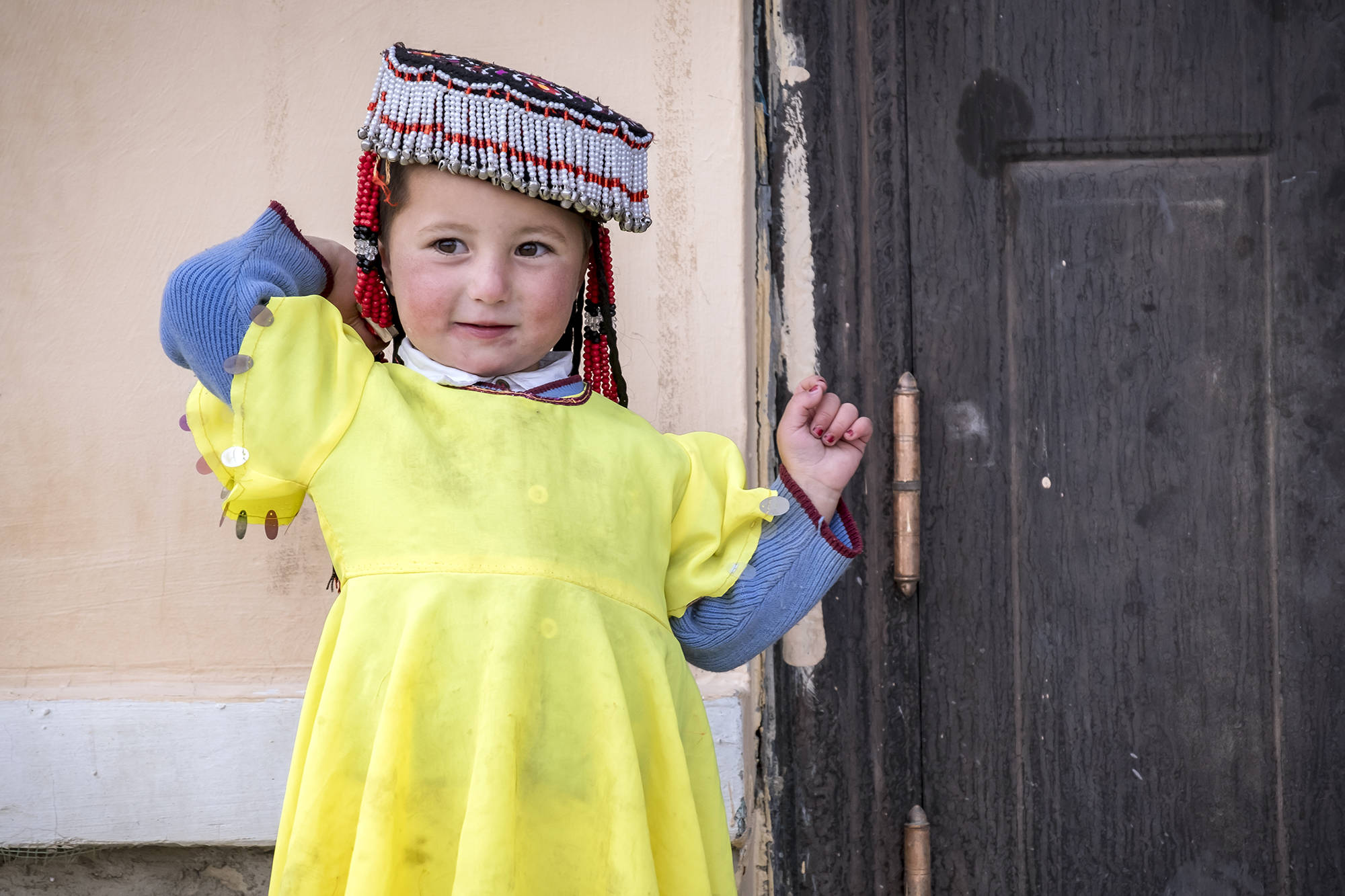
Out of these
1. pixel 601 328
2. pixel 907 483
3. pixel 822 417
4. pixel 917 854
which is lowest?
pixel 917 854

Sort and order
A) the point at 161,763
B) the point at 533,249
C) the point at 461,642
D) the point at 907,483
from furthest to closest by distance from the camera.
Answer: the point at 907,483, the point at 161,763, the point at 533,249, the point at 461,642

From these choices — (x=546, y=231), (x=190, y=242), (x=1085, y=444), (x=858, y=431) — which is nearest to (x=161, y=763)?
(x=190, y=242)

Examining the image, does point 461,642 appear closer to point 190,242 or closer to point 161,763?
point 161,763

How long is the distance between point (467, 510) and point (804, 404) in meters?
0.39

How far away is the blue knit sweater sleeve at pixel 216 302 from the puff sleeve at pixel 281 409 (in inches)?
0.7

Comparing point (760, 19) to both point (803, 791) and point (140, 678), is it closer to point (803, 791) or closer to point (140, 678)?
point (803, 791)

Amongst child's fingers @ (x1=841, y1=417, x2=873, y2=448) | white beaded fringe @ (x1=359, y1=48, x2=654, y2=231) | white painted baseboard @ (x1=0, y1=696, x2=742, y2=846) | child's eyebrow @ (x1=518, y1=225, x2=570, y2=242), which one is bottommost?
white painted baseboard @ (x1=0, y1=696, x2=742, y2=846)

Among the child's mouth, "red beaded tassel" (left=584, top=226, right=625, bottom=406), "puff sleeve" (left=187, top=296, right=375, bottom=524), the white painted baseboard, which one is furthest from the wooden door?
"puff sleeve" (left=187, top=296, right=375, bottom=524)

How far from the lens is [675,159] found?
1.53 meters

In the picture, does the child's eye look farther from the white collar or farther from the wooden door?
the wooden door

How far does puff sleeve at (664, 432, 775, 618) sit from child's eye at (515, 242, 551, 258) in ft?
0.88

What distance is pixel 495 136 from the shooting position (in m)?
1.01

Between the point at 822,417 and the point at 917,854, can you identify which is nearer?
the point at 822,417

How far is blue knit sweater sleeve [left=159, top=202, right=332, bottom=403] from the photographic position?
98 centimetres
